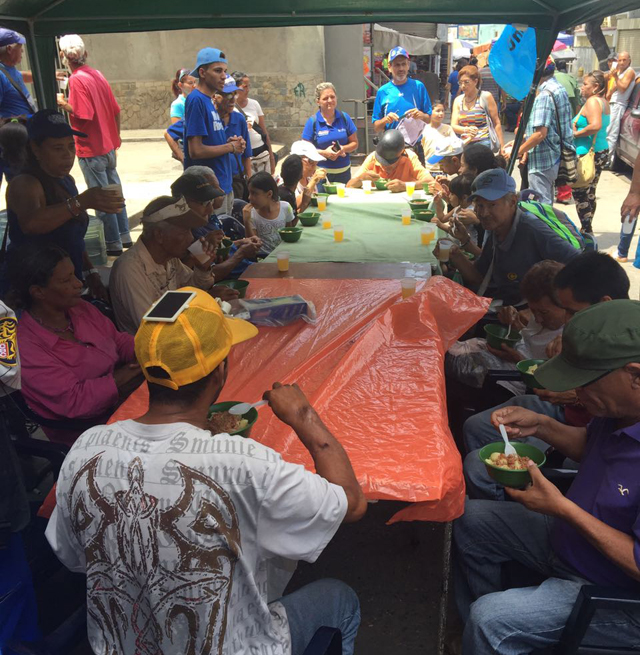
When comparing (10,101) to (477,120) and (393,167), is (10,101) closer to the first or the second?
(393,167)

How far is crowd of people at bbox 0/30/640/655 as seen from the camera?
4.79ft

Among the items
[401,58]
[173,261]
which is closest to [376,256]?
[173,261]

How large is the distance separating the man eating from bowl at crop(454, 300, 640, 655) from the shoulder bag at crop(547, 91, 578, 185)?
5.58m

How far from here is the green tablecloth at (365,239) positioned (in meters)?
4.60

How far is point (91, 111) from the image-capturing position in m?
6.89

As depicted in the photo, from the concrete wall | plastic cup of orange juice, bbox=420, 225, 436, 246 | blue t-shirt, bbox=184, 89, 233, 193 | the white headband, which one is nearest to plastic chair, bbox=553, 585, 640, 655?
the white headband

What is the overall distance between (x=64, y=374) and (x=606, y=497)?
224cm

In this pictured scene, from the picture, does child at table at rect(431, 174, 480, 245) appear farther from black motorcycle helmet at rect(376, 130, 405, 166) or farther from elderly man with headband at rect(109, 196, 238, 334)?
elderly man with headband at rect(109, 196, 238, 334)

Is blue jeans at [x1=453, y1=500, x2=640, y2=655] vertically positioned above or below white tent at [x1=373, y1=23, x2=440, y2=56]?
below

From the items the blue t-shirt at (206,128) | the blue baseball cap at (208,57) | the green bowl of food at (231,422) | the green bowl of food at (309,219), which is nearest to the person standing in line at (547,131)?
the green bowl of food at (309,219)

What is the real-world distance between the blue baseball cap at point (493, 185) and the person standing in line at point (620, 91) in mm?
8312

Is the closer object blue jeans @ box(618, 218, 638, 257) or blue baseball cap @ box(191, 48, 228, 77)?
blue baseball cap @ box(191, 48, 228, 77)

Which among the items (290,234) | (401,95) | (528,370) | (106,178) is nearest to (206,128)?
(290,234)

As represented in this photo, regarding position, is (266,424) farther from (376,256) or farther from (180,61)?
(180,61)
